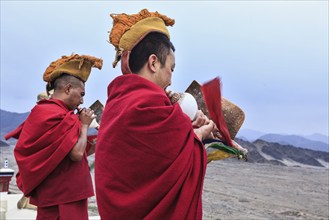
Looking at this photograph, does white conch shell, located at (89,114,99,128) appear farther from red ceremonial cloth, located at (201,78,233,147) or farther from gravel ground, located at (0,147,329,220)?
gravel ground, located at (0,147,329,220)

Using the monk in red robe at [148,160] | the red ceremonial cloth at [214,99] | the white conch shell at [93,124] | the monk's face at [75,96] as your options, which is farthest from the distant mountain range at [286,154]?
the monk in red robe at [148,160]

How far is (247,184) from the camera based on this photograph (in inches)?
622

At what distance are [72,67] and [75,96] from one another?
0.75 ft

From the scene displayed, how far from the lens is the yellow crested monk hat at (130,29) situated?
217cm

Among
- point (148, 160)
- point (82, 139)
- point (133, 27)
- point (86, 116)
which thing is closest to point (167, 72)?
point (133, 27)

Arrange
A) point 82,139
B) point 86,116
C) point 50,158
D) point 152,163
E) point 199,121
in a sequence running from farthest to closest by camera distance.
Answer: point 86,116
point 82,139
point 50,158
point 199,121
point 152,163

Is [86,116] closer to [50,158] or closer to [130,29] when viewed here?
[50,158]

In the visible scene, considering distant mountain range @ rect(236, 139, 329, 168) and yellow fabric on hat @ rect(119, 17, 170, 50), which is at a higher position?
yellow fabric on hat @ rect(119, 17, 170, 50)

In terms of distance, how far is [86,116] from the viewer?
3197 millimetres

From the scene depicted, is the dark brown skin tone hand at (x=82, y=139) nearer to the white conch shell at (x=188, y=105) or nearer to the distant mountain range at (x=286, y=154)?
the white conch shell at (x=188, y=105)

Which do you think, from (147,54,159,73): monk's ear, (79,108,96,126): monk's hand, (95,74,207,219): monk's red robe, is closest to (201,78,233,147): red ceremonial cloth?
(95,74,207,219): monk's red robe

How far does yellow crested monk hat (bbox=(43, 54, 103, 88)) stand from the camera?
3.29 m

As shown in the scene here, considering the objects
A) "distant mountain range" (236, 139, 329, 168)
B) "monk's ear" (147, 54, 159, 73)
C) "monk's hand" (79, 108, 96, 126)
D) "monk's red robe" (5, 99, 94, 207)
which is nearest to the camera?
"monk's ear" (147, 54, 159, 73)

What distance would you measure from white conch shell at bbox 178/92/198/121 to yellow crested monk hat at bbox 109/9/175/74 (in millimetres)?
301
